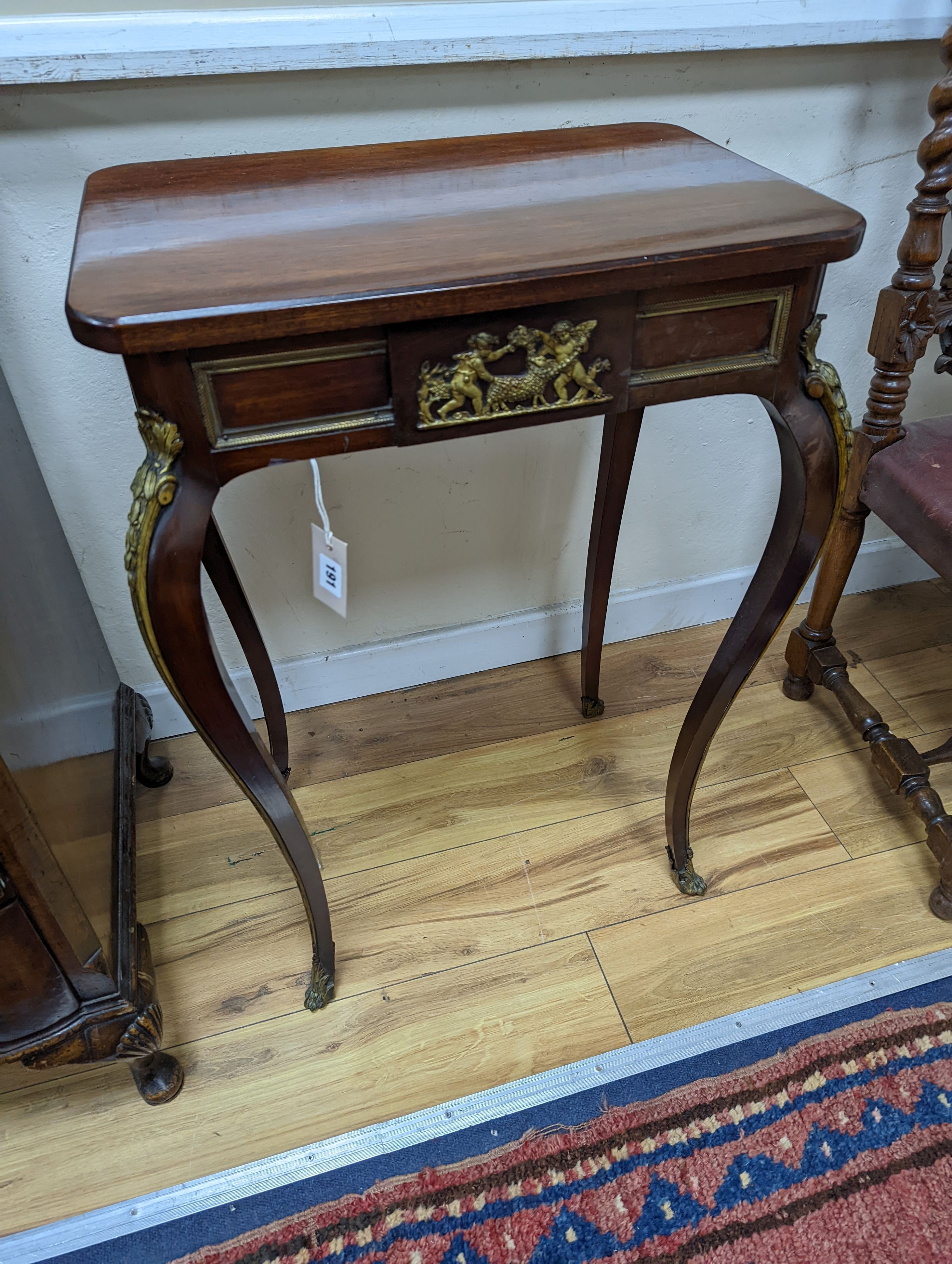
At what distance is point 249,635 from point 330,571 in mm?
252

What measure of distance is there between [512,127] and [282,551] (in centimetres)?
58

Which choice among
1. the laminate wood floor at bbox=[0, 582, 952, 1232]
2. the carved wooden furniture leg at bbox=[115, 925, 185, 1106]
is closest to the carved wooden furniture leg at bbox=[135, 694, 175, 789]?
the laminate wood floor at bbox=[0, 582, 952, 1232]

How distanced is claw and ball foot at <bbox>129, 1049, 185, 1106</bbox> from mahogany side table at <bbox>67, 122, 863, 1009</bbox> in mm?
334

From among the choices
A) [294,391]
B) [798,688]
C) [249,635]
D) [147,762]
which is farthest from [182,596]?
[798,688]

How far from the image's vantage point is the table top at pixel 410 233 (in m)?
0.56

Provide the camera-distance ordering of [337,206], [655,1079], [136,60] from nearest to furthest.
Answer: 1. [337,206]
2. [136,60]
3. [655,1079]

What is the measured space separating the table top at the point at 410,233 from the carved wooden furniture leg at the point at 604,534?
281 millimetres

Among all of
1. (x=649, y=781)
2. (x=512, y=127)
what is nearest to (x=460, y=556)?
(x=649, y=781)

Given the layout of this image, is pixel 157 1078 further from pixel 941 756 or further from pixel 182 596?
pixel 941 756

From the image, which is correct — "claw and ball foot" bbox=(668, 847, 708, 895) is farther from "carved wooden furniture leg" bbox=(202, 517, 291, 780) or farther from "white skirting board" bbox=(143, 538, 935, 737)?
"carved wooden furniture leg" bbox=(202, 517, 291, 780)

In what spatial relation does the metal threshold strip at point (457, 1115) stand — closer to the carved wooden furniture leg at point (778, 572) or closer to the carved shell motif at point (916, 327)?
the carved wooden furniture leg at point (778, 572)

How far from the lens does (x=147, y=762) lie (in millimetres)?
1226

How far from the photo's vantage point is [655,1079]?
0.92 m

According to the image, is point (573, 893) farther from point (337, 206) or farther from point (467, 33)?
point (467, 33)
